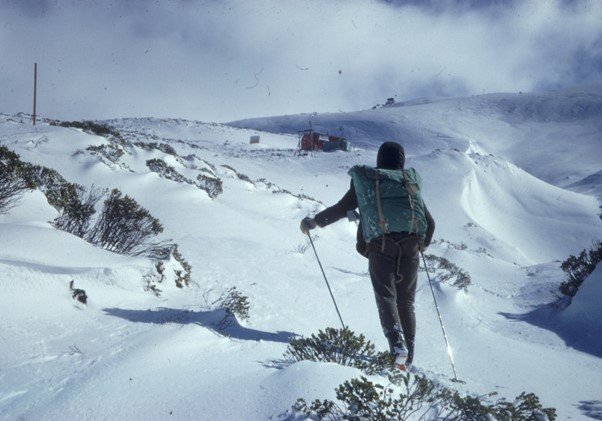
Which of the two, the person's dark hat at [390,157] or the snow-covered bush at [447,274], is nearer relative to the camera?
the person's dark hat at [390,157]

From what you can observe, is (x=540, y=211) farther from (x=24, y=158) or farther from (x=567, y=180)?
(x=24, y=158)

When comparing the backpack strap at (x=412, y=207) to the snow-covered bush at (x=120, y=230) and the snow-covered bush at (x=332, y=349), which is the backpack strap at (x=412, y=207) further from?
the snow-covered bush at (x=120, y=230)

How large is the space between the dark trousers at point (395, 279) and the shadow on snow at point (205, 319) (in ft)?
2.78

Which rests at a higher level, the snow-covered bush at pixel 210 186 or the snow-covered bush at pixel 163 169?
the snow-covered bush at pixel 163 169

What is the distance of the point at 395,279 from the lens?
3.17 metres

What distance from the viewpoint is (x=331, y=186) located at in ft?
79.2

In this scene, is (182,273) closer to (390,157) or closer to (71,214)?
(71,214)

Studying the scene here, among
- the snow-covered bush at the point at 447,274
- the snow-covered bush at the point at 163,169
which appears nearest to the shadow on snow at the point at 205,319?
the snow-covered bush at the point at 447,274

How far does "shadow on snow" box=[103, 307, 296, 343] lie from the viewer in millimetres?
3225

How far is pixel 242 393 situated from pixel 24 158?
26.6 ft

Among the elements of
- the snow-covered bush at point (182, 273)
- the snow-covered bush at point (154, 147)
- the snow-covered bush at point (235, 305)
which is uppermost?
the snow-covered bush at point (154, 147)

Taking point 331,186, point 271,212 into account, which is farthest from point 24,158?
point 331,186

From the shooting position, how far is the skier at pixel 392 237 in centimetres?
311

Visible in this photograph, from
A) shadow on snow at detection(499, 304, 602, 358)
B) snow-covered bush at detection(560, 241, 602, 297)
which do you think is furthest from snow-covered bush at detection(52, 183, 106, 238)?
snow-covered bush at detection(560, 241, 602, 297)
